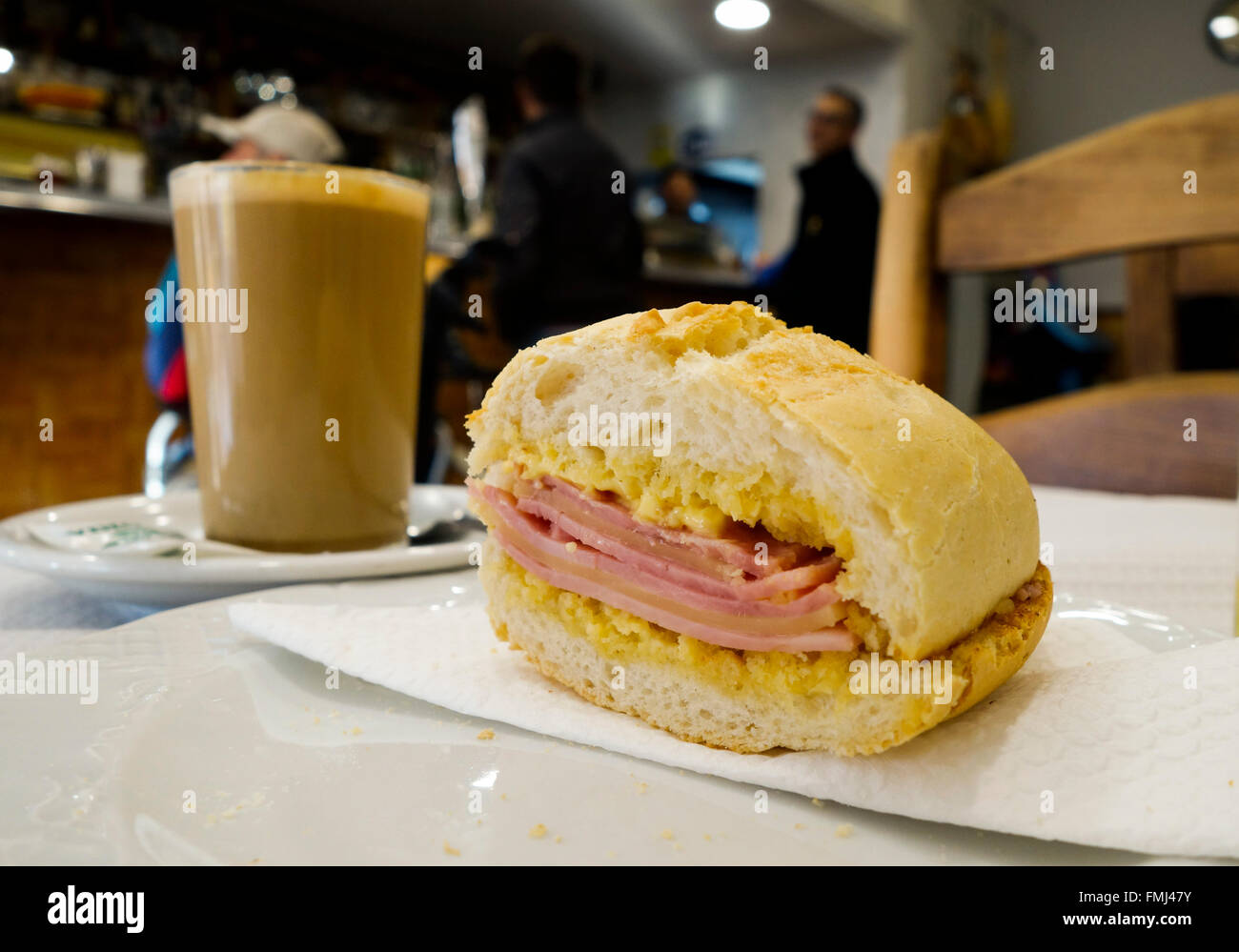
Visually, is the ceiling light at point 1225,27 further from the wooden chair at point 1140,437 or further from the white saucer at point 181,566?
the white saucer at point 181,566

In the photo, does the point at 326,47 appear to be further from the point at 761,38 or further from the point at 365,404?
the point at 365,404

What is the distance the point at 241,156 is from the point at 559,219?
4.77 feet

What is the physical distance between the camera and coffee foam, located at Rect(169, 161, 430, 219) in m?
1.45

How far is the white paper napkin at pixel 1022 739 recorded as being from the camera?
0.69 meters

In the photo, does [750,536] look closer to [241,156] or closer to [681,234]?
[241,156]

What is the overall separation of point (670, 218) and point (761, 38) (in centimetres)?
182

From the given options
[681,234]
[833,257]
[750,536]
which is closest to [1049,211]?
[750,536]

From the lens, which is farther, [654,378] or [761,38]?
[761,38]

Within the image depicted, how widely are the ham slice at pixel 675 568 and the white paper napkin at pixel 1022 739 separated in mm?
116

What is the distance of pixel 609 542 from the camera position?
40.3 inches

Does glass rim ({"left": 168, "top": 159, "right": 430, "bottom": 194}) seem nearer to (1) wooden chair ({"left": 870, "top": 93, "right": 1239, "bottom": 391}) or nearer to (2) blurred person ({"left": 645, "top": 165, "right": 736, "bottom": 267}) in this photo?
(1) wooden chair ({"left": 870, "top": 93, "right": 1239, "bottom": 391})

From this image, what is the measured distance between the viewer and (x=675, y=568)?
0.97 m
